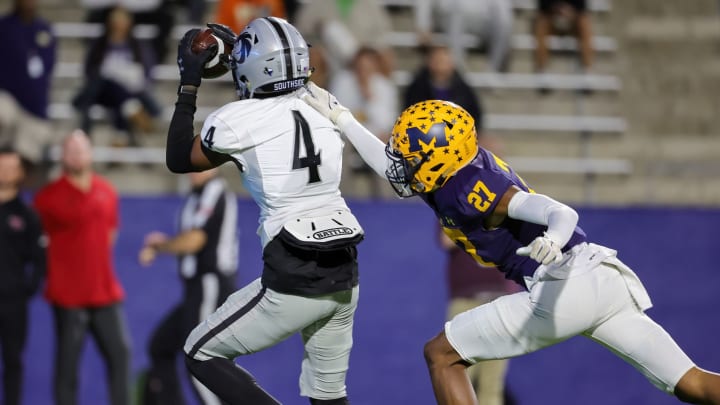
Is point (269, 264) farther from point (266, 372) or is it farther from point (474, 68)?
point (474, 68)

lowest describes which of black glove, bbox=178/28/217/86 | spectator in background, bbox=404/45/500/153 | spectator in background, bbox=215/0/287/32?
spectator in background, bbox=404/45/500/153

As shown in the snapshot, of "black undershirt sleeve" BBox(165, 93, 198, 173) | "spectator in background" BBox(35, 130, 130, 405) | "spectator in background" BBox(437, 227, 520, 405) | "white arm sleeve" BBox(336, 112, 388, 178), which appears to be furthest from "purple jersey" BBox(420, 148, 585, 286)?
"spectator in background" BBox(35, 130, 130, 405)

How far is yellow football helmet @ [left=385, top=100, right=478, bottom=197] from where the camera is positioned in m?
5.16

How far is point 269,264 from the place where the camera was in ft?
17.4

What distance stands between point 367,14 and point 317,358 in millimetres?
5709

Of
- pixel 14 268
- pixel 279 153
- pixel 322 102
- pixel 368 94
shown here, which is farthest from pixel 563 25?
pixel 279 153

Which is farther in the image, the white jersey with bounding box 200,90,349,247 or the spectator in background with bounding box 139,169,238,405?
the spectator in background with bounding box 139,169,238,405

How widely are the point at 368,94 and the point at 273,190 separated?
478cm

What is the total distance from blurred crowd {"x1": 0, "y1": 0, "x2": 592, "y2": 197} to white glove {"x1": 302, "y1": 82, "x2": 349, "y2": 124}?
3815mm

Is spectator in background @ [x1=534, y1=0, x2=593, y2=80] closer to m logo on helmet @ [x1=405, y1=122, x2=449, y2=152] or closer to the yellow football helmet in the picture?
the yellow football helmet

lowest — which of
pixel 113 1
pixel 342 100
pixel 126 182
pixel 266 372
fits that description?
pixel 266 372

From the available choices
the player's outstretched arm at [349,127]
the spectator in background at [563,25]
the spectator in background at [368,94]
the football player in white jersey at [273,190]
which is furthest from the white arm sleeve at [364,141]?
the spectator in background at [563,25]

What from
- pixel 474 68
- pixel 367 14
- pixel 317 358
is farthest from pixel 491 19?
pixel 317 358

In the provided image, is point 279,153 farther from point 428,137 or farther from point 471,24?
point 471,24
